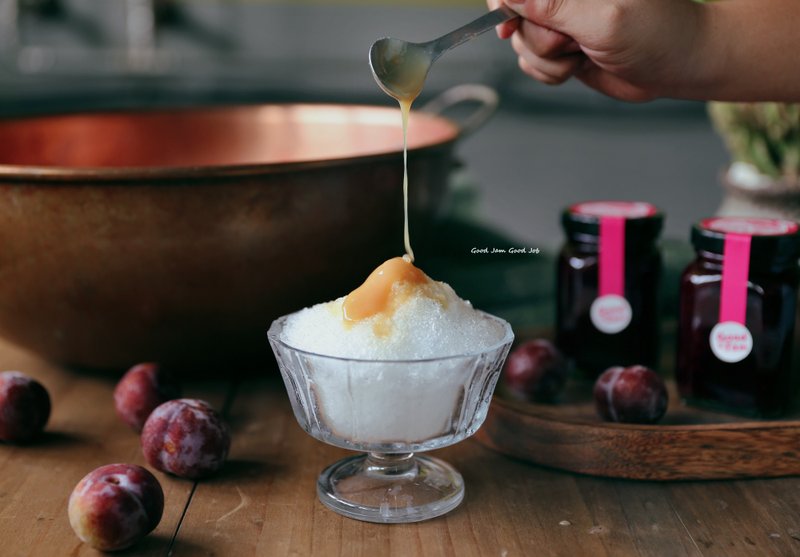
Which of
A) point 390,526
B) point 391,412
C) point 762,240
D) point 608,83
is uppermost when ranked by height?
point 608,83

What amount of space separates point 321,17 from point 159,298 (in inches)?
69.9

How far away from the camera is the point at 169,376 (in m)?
1.01

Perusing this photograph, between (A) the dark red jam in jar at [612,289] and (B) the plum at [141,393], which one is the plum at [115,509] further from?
(A) the dark red jam in jar at [612,289]

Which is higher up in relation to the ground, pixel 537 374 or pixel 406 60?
pixel 406 60

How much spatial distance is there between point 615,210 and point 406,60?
13.3 inches

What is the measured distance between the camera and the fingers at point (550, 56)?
1.07m

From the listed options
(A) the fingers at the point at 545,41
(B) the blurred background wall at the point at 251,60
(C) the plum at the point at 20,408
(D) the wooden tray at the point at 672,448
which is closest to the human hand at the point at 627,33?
(A) the fingers at the point at 545,41

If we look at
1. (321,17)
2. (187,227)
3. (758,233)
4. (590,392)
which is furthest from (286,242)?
(321,17)


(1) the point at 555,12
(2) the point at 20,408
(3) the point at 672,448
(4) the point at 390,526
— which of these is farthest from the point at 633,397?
(2) the point at 20,408

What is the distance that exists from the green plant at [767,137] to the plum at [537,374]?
59 cm

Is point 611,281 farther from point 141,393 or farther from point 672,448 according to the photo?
point 141,393

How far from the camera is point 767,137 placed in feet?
4.68

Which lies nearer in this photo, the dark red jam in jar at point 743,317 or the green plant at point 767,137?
the dark red jam in jar at point 743,317

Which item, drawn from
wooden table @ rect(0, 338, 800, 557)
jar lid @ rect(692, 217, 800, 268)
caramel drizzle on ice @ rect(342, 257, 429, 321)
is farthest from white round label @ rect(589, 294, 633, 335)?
caramel drizzle on ice @ rect(342, 257, 429, 321)
